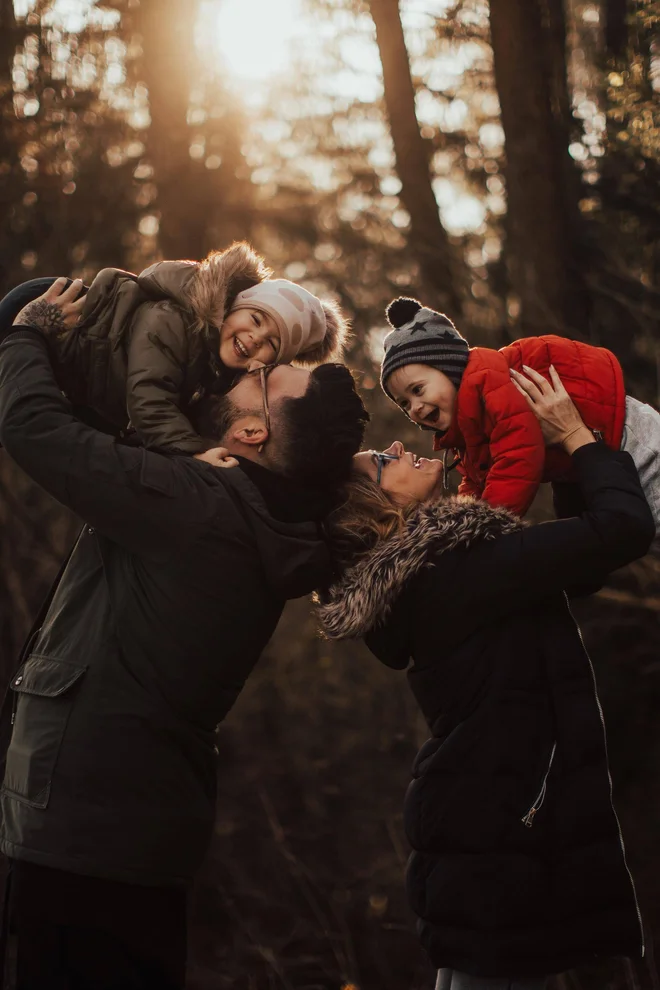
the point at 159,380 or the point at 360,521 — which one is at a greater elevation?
the point at 159,380

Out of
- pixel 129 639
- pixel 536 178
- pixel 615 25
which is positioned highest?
pixel 615 25

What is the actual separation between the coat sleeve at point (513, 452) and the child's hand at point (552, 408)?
2cm

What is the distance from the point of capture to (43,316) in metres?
2.59

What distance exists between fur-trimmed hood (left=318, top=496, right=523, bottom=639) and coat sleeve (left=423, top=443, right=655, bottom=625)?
1.5 inches

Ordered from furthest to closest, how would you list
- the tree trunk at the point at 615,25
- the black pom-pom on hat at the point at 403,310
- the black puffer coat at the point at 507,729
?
the tree trunk at the point at 615,25, the black pom-pom on hat at the point at 403,310, the black puffer coat at the point at 507,729

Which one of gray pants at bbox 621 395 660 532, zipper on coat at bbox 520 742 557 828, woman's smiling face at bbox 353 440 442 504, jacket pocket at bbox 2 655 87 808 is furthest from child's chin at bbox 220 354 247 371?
zipper on coat at bbox 520 742 557 828

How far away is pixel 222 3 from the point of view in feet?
25.0

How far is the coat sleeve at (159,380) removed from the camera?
2.63m

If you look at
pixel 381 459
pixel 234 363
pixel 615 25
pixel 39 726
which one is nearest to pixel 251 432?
pixel 234 363

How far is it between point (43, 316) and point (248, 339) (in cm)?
52

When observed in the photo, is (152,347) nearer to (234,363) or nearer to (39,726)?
(234,363)

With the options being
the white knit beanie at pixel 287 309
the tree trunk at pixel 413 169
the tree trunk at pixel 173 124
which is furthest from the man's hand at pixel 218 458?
the tree trunk at pixel 173 124

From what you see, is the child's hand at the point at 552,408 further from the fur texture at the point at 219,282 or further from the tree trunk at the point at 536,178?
the tree trunk at the point at 536,178

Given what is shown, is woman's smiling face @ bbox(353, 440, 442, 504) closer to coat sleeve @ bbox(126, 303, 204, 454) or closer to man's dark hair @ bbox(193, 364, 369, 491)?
man's dark hair @ bbox(193, 364, 369, 491)
